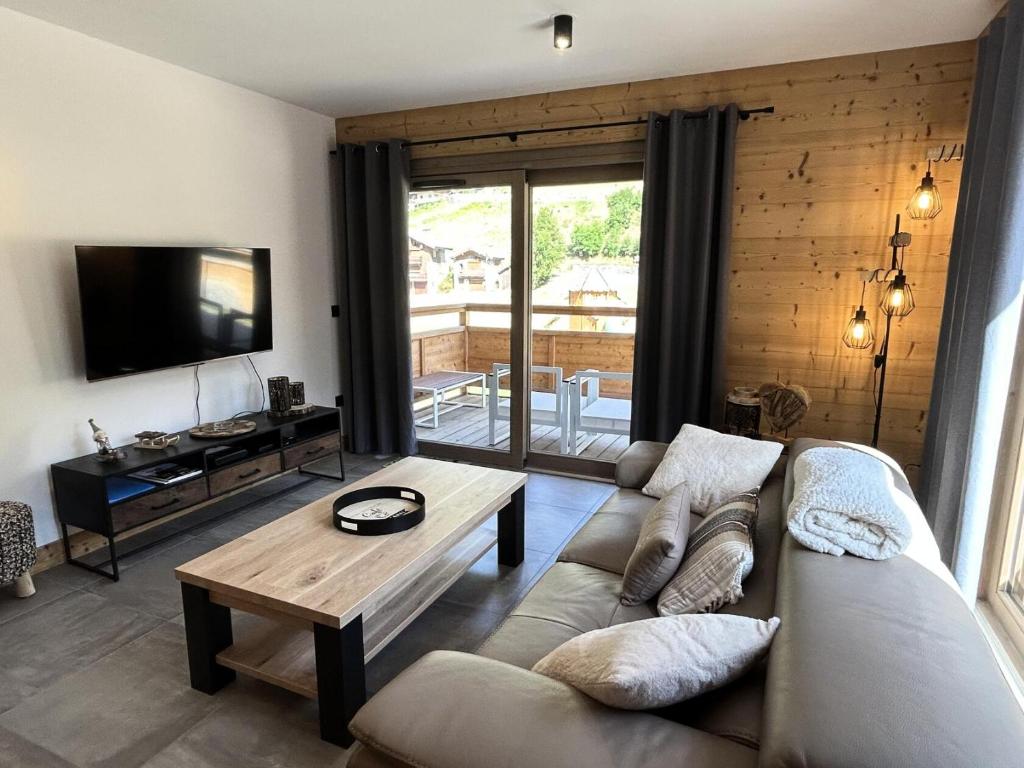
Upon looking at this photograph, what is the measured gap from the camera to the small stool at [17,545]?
2482 millimetres

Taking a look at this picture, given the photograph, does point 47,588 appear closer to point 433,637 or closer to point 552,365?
point 433,637

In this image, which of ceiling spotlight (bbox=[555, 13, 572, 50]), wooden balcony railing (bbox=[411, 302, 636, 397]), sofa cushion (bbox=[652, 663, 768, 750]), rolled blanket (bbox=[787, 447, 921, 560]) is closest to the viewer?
sofa cushion (bbox=[652, 663, 768, 750])

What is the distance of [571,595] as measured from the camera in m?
1.93

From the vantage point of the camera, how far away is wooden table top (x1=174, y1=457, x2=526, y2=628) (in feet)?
5.89

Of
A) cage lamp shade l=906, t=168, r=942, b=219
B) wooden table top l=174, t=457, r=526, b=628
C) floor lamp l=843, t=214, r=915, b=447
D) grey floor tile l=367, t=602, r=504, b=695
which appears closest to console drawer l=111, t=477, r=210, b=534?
wooden table top l=174, t=457, r=526, b=628

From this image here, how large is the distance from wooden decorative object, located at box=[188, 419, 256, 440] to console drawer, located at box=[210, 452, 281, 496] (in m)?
0.18

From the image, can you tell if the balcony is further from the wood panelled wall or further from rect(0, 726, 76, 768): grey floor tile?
rect(0, 726, 76, 768): grey floor tile

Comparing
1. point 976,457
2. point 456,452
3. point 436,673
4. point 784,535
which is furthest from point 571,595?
point 456,452

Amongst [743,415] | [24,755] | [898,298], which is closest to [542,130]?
[743,415]

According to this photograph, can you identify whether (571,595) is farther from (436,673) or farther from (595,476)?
(595,476)

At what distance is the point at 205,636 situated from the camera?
2004mm

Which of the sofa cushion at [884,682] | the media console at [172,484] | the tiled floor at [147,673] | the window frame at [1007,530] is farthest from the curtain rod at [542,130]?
the sofa cushion at [884,682]

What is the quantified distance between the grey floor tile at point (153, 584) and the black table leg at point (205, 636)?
1.96ft

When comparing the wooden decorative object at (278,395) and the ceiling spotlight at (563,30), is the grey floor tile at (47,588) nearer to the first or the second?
the wooden decorative object at (278,395)
